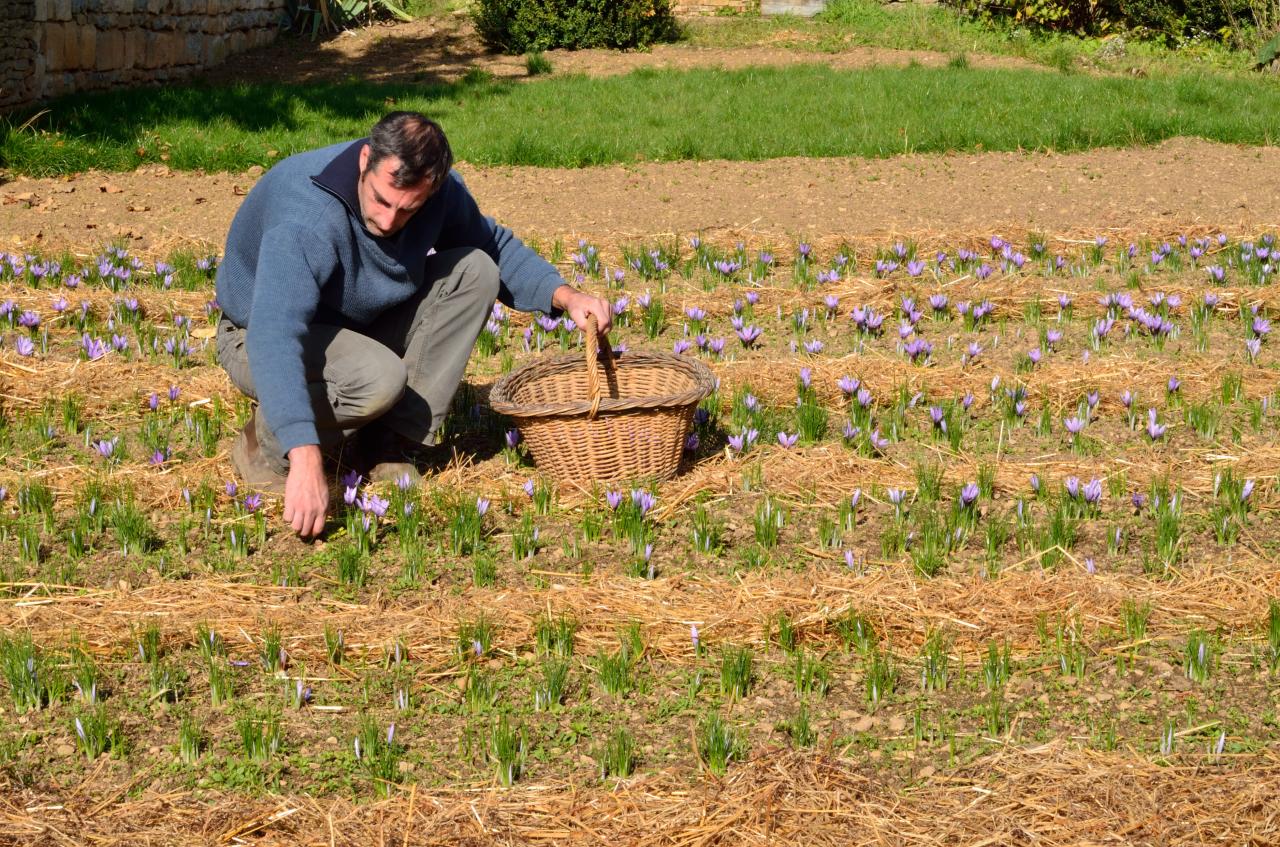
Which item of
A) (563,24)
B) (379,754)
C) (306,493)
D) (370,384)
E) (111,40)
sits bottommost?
(379,754)

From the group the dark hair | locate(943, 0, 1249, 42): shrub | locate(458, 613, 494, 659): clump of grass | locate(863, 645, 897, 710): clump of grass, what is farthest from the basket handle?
locate(943, 0, 1249, 42): shrub

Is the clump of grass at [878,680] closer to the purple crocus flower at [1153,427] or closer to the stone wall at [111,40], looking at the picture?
the purple crocus flower at [1153,427]

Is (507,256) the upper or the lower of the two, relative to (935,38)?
lower

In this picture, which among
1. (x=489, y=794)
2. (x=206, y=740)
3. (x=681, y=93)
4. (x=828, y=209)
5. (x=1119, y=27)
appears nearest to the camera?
(x=489, y=794)

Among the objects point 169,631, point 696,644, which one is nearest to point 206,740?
point 169,631

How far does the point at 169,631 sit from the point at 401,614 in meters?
0.63

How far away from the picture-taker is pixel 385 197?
166 inches

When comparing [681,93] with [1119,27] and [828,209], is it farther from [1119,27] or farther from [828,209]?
[1119,27]

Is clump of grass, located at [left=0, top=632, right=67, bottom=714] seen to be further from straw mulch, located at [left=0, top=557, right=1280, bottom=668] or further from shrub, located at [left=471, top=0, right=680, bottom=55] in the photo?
shrub, located at [left=471, top=0, right=680, bottom=55]

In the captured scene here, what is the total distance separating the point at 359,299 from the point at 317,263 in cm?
36

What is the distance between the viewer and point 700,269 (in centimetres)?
814

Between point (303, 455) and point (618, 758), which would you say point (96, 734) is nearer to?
point (303, 455)

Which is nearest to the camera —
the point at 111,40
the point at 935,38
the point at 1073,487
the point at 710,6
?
the point at 1073,487

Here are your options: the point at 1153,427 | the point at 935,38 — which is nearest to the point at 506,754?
the point at 1153,427
